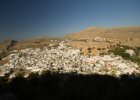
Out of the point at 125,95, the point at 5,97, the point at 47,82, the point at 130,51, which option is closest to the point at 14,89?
the point at 47,82

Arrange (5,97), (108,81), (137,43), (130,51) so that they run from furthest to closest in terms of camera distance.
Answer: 1. (137,43)
2. (130,51)
3. (108,81)
4. (5,97)

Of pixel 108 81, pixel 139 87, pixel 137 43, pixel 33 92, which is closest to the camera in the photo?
pixel 139 87

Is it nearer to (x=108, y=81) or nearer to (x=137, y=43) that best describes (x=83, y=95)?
(x=108, y=81)

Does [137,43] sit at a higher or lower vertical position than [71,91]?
lower

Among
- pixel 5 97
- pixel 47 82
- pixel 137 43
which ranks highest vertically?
pixel 5 97

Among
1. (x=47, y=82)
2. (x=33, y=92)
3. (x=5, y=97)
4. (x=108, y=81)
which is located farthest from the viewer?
(x=47, y=82)

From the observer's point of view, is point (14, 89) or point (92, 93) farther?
point (14, 89)

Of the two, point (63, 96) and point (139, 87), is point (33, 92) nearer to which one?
point (63, 96)

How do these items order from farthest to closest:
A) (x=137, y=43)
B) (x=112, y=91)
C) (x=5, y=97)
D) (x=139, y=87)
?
(x=137, y=43)
(x=139, y=87)
(x=112, y=91)
(x=5, y=97)

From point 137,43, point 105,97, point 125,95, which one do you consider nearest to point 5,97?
point 105,97
